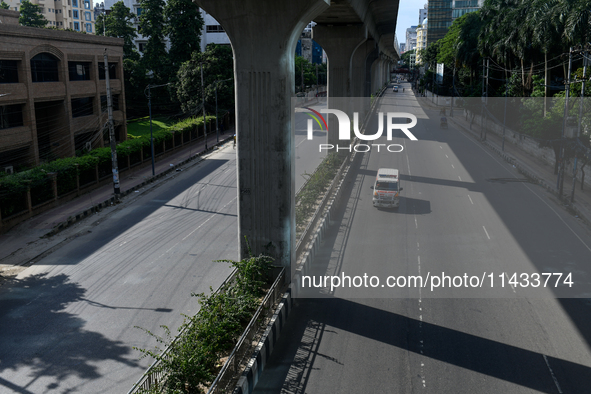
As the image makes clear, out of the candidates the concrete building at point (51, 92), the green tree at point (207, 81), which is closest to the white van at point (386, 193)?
the concrete building at point (51, 92)

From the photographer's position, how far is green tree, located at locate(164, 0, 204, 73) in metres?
74.4

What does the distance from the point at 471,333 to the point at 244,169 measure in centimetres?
886

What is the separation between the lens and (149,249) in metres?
24.8

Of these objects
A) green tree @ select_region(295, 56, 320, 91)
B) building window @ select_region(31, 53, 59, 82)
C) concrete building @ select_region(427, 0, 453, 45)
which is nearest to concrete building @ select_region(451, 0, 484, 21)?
concrete building @ select_region(427, 0, 453, 45)

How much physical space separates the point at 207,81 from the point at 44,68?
25.2 m

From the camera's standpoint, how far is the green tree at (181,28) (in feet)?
244

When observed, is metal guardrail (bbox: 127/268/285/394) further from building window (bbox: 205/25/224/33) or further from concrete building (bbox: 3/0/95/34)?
concrete building (bbox: 3/0/95/34)

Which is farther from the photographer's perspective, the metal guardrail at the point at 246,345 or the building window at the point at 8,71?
the building window at the point at 8,71

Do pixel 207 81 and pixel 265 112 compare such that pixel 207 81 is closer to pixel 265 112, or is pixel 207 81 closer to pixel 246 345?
pixel 265 112

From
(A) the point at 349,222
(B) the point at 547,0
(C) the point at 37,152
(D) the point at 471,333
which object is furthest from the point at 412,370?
(B) the point at 547,0

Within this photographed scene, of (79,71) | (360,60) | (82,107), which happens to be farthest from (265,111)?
(360,60)

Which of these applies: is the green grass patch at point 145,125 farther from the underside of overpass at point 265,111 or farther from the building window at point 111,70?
the underside of overpass at point 265,111

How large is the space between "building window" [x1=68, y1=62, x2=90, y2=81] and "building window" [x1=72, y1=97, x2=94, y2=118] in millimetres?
1904

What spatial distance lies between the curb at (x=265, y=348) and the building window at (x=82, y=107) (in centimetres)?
3751
